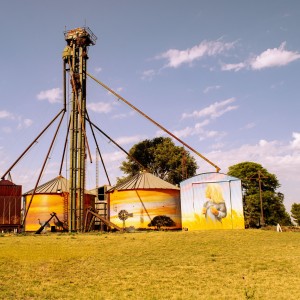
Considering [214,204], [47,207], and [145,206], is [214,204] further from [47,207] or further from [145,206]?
[47,207]

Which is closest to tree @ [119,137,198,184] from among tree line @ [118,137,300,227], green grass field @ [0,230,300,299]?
tree line @ [118,137,300,227]

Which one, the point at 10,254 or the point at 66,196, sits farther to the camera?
the point at 66,196

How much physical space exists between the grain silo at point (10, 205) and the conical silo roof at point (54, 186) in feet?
13.8

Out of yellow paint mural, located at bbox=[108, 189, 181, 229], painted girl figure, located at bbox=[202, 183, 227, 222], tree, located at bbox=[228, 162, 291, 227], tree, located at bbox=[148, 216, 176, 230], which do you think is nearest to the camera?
painted girl figure, located at bbox=[202, 183, 227, 222]

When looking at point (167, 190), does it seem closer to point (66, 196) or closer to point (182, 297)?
point (66, 196)

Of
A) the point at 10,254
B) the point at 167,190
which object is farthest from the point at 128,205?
the point at 10,254

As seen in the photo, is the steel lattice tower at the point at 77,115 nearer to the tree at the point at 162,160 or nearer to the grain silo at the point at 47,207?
the grain silo at the point at 47,207

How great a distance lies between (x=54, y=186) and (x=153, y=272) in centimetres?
3485

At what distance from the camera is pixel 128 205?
146 feet

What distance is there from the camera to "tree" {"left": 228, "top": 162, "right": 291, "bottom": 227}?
6345 cm

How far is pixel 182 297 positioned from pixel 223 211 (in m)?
29.6

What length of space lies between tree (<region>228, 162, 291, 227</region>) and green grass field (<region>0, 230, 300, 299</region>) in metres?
41.2

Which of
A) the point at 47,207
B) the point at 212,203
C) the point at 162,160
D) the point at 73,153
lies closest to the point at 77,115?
the point at 73,153

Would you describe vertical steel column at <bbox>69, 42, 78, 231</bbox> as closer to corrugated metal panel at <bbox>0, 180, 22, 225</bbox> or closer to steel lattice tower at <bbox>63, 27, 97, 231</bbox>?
steel lattice tower at <bbox>63, 27, 97, 231</bbox>
